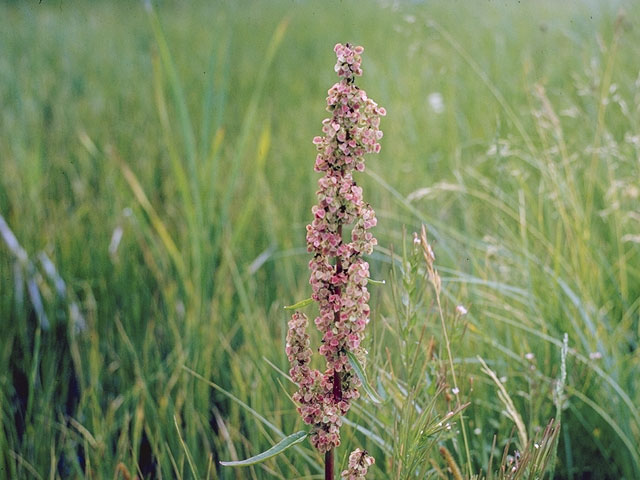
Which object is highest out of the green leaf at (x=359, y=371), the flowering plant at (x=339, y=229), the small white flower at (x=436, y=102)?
the small white flower at (x=436, y=102)

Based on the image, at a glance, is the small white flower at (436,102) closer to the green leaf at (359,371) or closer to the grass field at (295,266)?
the grass field at (295,266)

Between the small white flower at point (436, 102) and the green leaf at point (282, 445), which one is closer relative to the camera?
the green leaf at point (282, 445)

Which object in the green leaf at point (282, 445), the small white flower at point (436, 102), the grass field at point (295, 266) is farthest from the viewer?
the small white flower at point (436, 102)

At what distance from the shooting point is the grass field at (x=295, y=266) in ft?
3.73

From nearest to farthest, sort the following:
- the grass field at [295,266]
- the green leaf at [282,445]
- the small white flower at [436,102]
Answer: the green leaf at [282,445] < the grass field at [295,266] < the small white flower at [436,102]

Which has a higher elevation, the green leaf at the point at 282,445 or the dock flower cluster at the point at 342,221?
the dock flower cluster at the point at 342,221

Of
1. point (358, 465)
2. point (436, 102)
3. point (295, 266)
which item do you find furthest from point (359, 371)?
point (436, 102)

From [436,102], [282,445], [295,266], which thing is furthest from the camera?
[436,102]

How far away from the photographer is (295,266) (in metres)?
1.97

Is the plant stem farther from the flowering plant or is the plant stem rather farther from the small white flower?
the small white flower

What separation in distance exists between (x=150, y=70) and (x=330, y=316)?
3.79m

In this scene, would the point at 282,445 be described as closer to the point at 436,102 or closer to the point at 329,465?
the point at 329,465

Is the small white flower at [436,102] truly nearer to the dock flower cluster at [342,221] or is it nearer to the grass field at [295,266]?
the grass field at [295,266]

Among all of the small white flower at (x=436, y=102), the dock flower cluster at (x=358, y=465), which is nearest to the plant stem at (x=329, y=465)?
the dock flower cluster at (x=358, y=465)
